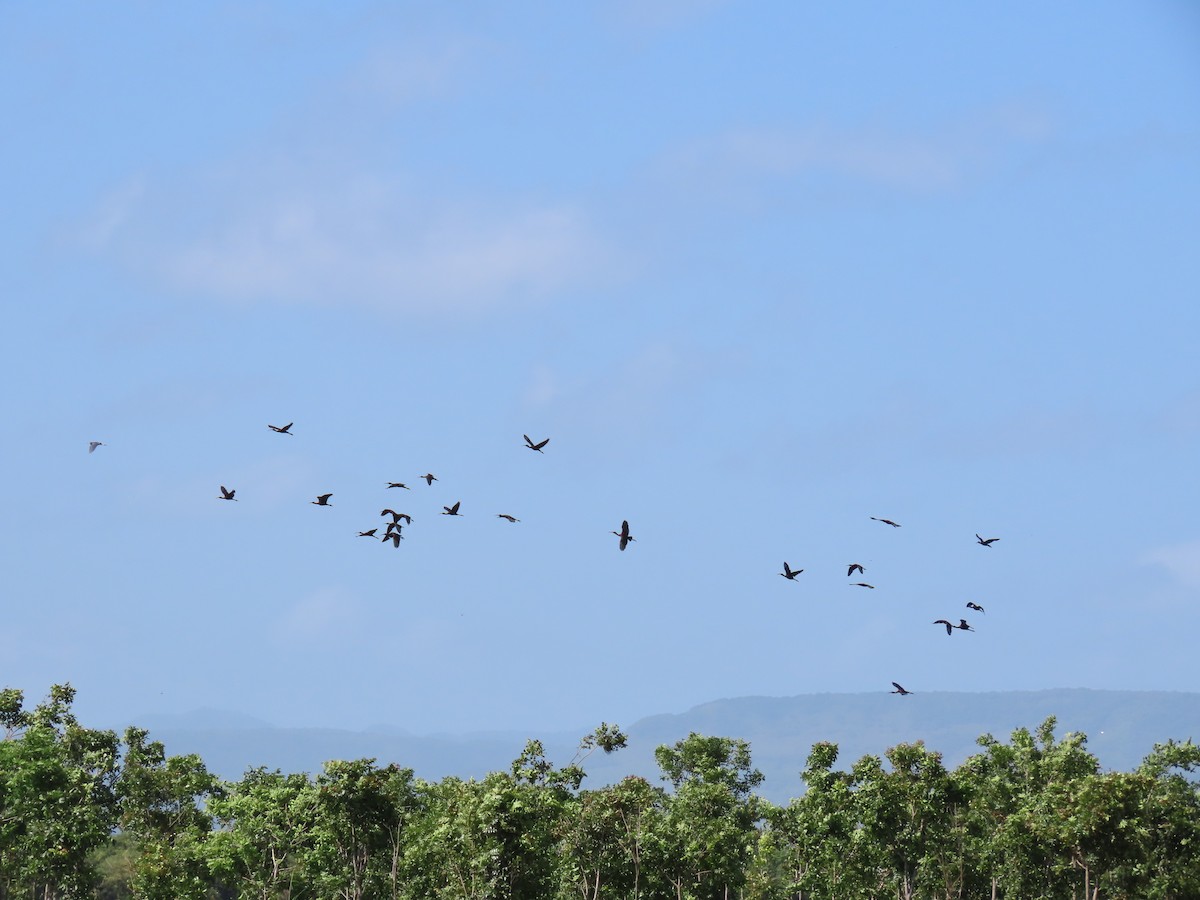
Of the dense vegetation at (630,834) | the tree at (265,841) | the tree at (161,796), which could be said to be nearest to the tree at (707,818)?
the dense vegetation at (630,834)

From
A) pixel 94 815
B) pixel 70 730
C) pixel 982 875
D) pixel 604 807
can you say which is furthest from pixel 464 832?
pixel 70 730

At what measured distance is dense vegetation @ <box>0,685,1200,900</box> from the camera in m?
50.1

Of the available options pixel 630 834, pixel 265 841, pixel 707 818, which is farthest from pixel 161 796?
pixel 630 834

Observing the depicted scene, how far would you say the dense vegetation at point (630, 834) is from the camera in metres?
50.1

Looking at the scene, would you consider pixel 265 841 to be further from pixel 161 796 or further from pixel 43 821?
pixel 161 796

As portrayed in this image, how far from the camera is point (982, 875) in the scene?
58000 mm

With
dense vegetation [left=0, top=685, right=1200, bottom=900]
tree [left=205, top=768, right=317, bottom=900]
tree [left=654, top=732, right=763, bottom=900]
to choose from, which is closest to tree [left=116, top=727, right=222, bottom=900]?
dense vegetation [left=0, top=685, right=1200, bottom=900]

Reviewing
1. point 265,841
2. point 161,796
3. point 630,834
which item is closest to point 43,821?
point 265,841

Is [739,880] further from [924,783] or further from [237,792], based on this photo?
[237,792]

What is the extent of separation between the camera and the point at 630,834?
2108 inches

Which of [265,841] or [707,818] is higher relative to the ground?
[707,818]

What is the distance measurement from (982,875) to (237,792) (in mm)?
31648

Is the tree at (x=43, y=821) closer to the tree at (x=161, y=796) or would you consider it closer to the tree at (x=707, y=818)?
the tree at (x=161, y=796)

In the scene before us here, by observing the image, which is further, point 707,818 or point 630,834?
point 707,818
